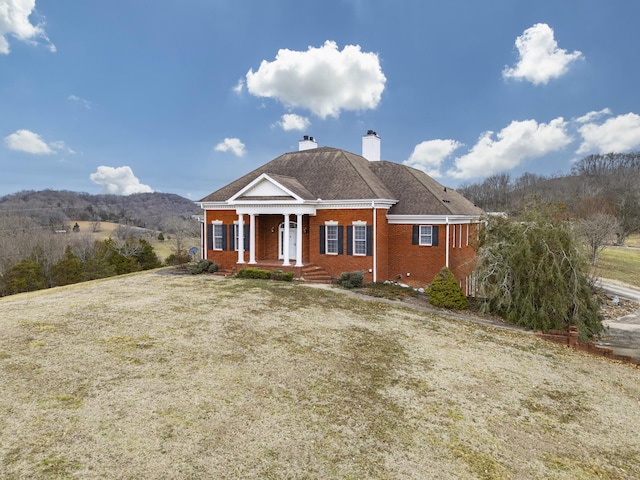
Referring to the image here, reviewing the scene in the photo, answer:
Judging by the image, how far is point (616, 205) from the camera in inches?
2431

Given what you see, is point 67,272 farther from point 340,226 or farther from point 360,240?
point 360,240

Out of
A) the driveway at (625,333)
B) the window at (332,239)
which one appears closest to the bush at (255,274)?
the window at (332,239)

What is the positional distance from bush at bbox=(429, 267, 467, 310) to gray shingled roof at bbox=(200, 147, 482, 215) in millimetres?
4718

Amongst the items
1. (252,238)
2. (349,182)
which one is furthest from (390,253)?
(252,238)

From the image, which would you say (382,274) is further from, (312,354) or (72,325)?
(72,325)

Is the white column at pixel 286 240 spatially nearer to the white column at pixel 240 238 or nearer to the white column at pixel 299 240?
the white column at pixel 299 240

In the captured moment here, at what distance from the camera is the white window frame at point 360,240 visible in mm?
22375

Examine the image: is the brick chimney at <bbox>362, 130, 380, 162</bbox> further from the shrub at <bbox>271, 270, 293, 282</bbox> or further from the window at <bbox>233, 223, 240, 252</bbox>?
the shrub at <bbox>271, 270, 293, 282</bbox>

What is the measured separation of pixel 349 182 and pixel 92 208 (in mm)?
76817

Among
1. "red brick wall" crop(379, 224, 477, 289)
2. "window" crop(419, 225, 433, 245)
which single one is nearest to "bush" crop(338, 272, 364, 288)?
"red brick wall" crop(379, 224, 477, 289)

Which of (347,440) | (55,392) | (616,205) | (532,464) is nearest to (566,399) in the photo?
(532,464)

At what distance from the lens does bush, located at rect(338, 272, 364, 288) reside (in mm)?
21109

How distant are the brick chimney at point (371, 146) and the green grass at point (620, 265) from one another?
19.6 meters

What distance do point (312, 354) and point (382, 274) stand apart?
12.5 m
